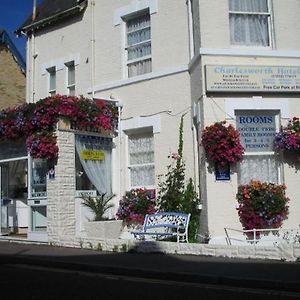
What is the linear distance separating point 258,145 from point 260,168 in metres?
0.57

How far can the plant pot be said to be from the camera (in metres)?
13.3

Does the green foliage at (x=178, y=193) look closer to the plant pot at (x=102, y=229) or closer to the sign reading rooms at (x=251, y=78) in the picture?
the plant pot at (x=102, y=229)

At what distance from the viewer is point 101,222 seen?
523 inches

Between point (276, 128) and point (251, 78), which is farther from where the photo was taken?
point (276, 128)

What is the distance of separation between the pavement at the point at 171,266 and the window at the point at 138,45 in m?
5.49

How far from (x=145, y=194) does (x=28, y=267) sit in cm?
400

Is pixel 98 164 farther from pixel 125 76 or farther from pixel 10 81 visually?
pixel 10 81

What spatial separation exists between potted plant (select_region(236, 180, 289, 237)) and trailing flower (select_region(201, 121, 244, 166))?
0.85 metres

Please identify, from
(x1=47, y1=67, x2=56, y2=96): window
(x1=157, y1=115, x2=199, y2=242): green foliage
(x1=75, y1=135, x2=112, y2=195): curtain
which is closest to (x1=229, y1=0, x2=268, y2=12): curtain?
(x1=157, y1=115, x2=199, y2=242): green foliage

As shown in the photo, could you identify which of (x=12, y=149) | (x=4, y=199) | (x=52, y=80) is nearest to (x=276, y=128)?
(x=12, y=149)

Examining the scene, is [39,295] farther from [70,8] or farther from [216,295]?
[70,8]

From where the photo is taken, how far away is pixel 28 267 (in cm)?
1098

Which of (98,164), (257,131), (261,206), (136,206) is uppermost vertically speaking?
(257,131)

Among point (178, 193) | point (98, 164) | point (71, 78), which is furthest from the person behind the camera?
point (71, 78)
